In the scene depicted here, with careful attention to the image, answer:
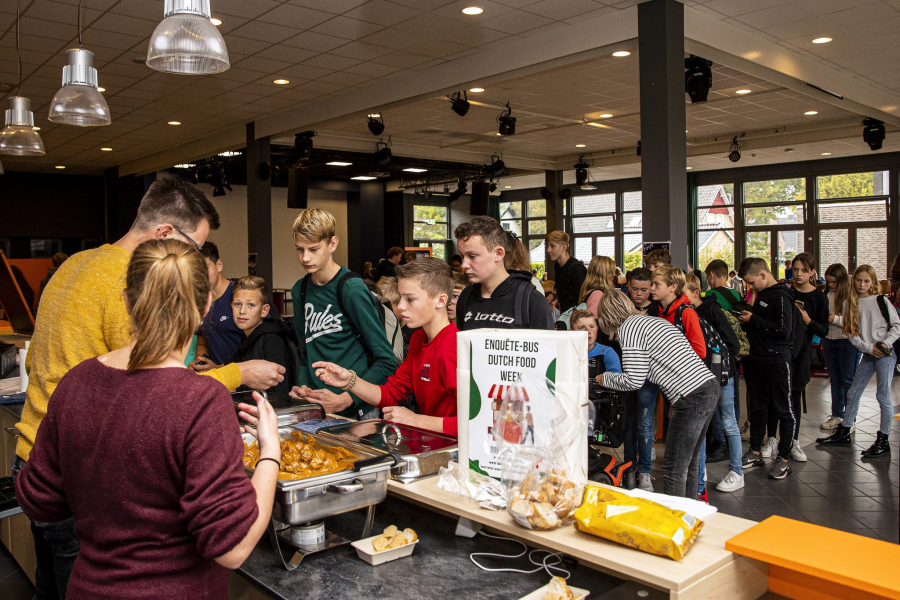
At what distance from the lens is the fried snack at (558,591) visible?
1.39 metres

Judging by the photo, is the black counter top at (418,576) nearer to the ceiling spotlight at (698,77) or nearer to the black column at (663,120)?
the black column at (663,120)

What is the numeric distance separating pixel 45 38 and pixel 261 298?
4.49 meters

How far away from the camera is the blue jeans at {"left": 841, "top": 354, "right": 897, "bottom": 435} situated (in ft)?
17.2

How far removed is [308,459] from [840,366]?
560cm

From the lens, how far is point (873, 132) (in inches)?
380

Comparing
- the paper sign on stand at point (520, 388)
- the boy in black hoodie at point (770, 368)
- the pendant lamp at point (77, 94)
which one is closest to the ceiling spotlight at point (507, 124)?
the boy in black hoodie at point (770, 368)

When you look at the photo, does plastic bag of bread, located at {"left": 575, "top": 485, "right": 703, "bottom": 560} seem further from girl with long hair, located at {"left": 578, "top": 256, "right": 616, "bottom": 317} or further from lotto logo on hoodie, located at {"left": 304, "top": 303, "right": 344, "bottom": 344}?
girl with long hair, located at {"left": 578, "top": 256, "right": 616, "bottom": 317}

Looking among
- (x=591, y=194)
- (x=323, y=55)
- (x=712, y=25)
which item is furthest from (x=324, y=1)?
(x=591, y=194)

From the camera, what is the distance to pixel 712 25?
585 cm

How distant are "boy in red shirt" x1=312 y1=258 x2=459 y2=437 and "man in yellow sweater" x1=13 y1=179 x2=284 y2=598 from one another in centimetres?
51

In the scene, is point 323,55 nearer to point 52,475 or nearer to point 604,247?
point 52,475

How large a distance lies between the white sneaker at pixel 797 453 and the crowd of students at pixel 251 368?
0.01 metres

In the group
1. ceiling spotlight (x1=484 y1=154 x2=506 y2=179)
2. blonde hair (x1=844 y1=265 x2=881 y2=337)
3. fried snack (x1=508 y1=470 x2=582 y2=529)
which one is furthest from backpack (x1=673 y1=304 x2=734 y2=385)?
ceiling spotlight (x1=484 y1=154 x2=506 y2=179)

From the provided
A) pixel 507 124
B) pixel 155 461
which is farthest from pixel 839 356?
pixel 155 461
